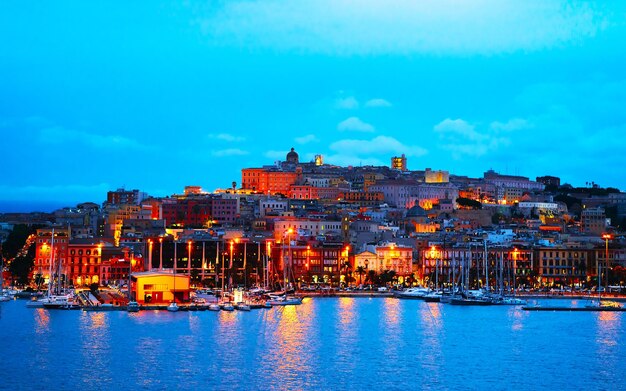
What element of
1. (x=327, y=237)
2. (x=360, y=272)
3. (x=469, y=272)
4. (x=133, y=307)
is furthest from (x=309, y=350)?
(x=327, y=237)

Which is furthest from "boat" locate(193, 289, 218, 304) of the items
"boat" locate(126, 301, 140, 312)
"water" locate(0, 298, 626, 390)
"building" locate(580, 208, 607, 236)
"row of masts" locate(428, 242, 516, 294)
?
"building" locate(580, 208, 607, 236)

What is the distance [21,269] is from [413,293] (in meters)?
21.0

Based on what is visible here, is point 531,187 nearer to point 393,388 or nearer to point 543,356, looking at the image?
point 543,356

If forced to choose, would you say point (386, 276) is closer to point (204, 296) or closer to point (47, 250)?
point (204, 296)

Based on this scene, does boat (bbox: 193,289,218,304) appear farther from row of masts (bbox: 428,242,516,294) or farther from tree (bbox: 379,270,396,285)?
row of masts (bbox: 428,242,516,294)

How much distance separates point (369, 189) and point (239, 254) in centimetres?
3386

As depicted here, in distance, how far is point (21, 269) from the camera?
65938mm

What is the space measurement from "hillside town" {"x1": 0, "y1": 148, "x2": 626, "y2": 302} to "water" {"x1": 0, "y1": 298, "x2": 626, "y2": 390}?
9.29 metres

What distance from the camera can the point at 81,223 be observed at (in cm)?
8450

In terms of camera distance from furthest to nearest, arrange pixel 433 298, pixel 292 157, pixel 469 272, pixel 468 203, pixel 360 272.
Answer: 1. pixel 292 157
2. pixel 468 203
3. pixel 360 272
4. pixel 469 272
5. pixel 433 298

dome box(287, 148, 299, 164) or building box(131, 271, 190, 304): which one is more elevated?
dome box(287, 148, 299, 164)

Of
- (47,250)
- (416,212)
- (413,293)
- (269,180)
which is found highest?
(269,180)

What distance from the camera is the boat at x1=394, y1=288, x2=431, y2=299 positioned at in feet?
202

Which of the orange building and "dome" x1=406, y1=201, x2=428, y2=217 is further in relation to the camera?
the orange building
